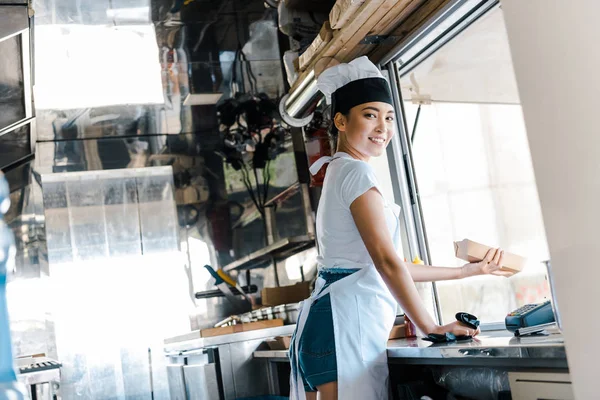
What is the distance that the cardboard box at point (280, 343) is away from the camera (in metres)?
2.92

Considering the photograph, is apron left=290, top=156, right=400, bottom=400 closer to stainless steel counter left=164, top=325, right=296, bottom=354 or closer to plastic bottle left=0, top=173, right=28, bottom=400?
plastic bottle left=0, top=173, right=28, bottom=400

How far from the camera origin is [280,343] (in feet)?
9.73

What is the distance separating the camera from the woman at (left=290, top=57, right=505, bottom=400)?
1701 millimetres

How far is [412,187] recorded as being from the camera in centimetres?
261

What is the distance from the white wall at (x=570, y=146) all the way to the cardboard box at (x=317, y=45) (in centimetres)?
124

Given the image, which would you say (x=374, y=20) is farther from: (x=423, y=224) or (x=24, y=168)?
(x=24, y=168)

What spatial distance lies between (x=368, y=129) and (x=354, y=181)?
23 centimetres

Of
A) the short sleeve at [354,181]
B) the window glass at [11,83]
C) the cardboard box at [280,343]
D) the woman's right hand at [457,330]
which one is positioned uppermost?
the window glass at [11,83]

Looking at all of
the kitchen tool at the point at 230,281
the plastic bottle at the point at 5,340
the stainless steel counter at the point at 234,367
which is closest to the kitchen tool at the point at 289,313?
the stainless steel counter at the point at 234,367

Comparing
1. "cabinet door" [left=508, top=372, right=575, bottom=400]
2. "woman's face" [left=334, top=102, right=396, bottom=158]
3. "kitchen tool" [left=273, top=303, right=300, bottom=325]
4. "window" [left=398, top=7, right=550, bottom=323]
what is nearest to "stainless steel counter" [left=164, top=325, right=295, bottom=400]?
"kitchen tool" [left=273, top=303, right=300, bottom=325]

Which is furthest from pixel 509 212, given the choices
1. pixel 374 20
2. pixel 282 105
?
pixel 374 20

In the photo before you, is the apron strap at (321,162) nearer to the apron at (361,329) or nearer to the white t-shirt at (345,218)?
the white t-shirt at (345,218)

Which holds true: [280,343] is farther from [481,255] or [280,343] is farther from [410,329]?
[481,255]

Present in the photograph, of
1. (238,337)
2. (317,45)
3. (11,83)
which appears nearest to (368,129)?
(317,45)
